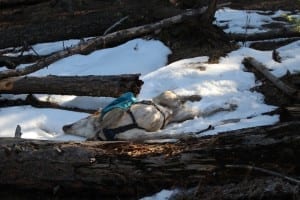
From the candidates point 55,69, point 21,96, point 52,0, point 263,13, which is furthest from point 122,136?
point 52,0

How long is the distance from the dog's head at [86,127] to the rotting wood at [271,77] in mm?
2620

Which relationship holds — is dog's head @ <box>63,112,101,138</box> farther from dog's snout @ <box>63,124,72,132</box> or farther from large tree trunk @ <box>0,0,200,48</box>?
large tree trunk @ <box>0,0,200,48</box>

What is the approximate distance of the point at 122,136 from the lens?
6.30 m

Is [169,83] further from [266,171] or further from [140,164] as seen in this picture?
[266,171]

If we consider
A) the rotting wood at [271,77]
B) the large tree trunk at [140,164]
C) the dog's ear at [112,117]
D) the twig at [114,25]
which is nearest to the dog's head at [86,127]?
the dog's ear at [112,117]

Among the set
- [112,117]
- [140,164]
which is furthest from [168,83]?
[140,164]

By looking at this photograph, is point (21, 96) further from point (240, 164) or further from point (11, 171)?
point (240, 164)

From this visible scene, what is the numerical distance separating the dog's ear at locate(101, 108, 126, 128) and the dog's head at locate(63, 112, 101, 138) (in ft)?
0.33

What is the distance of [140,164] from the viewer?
16.1 ft

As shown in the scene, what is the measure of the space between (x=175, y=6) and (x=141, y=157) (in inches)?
303

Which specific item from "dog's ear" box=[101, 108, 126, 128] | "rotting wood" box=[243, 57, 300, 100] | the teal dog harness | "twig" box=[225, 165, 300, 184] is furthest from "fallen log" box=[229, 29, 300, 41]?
"twig" box=[225, 165, 300, 184]

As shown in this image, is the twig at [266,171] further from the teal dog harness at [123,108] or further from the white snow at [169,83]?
the teal dog harness at [123,108]

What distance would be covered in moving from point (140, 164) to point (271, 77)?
355cm

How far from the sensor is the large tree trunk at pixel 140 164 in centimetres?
468
